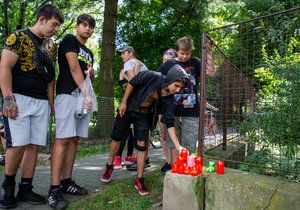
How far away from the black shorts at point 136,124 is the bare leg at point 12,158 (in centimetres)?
122

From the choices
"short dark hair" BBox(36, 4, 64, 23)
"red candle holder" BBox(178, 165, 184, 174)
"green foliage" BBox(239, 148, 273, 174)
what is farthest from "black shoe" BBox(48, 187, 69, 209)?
"green foliage" BBox(239, 148, 273, 174)

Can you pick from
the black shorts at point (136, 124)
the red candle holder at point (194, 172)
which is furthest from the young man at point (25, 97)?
the red candle holder at point (194, 172)

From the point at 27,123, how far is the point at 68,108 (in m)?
0.44

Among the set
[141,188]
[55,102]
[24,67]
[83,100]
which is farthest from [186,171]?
[24,67]

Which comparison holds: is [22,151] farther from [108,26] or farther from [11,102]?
[108,26]

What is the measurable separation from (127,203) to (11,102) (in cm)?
157

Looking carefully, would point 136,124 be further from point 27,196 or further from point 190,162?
point 27,196

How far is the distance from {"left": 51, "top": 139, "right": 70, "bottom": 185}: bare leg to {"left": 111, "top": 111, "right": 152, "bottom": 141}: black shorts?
30.5 inches

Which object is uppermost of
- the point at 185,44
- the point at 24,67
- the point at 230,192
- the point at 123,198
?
the point at 185,44

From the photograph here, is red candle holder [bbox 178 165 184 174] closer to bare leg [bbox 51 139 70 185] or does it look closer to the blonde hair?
bare leg [bbox 51 139 70 185]

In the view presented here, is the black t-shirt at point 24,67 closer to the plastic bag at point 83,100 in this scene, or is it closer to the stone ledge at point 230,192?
the plastic bag at point 83,100

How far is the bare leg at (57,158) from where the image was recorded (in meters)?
3.39

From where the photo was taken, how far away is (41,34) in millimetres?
3359

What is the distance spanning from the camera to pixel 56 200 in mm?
3297
